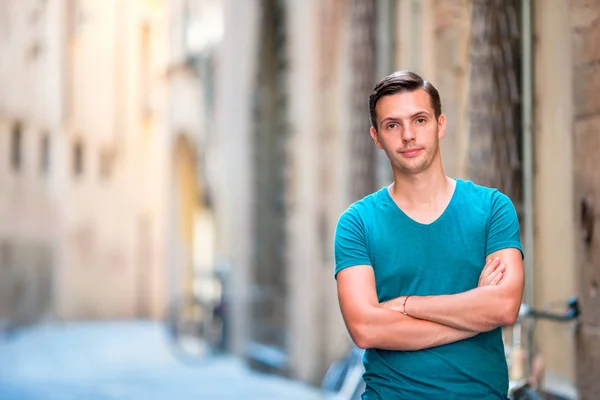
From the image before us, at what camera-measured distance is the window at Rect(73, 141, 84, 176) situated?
79.5ft

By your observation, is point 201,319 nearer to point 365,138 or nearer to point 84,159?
point 365,138

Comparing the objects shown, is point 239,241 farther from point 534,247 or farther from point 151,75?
point 151,75

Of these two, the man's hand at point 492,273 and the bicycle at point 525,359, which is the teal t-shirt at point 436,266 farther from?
the bicycle at point 525,359

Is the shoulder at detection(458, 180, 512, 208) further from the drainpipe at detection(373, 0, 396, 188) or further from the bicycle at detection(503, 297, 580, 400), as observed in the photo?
the drainpipe at detection(373, 0, 396, 188)

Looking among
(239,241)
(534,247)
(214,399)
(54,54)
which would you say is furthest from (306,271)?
(54,54)

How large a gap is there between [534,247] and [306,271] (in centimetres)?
512

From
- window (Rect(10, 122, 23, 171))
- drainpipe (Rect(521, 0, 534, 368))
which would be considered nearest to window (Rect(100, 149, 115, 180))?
window (Rect(10, 122, 23, 171))

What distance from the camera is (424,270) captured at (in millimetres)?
2307

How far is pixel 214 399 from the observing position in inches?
393

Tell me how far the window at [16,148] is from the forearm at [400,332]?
67.5ft

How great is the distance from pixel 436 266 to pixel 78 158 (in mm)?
22667

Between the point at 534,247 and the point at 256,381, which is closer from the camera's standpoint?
the point at 534,247

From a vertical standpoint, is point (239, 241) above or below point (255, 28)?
below

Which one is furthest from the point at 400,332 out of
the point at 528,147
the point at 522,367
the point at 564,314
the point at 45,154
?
the point at 45,154
